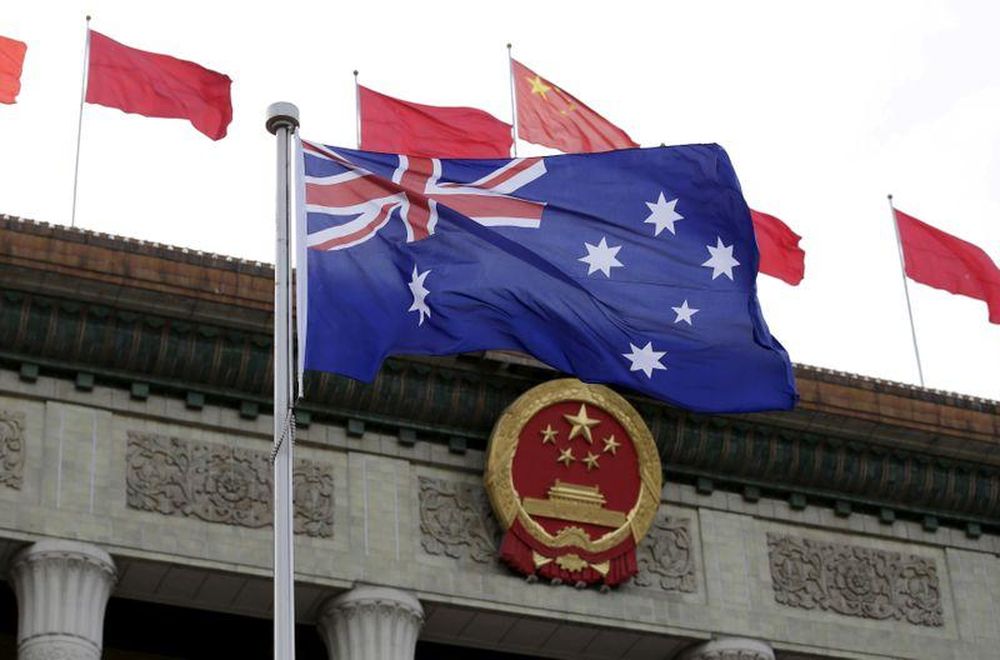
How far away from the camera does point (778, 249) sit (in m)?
41.3

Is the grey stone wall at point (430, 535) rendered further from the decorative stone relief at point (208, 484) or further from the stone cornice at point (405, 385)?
the stone cornice at point (405, 385)

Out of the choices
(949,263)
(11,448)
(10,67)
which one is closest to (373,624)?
(11,448)

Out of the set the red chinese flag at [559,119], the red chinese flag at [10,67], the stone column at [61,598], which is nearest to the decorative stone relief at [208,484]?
the stone column at [61,598]

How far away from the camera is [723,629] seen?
37844 mm

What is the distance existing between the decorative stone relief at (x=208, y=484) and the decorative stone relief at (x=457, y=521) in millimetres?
1515

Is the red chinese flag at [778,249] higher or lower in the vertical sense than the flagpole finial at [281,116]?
higher

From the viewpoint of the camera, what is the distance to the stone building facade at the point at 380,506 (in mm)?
34906

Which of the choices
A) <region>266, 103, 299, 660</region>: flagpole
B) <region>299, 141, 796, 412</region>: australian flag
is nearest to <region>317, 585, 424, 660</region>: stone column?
<region>299, 141, 796, 412</region>: australian flag

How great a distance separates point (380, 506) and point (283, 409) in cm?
1199

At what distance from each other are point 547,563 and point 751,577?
3.50 metres

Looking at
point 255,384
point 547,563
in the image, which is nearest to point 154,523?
point 255,384

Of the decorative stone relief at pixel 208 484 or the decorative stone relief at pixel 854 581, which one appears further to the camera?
the decorative stone relief at pixel 854 581

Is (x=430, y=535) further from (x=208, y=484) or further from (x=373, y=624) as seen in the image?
(x=208, y=484)

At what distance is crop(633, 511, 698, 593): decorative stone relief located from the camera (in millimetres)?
37781
